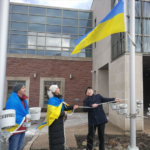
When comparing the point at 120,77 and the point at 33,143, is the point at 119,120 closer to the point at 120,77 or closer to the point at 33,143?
the point at 120,77

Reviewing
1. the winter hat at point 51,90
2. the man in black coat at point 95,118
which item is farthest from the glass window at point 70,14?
the winter hat at point 51,90

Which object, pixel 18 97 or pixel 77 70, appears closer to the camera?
pixel 18 97

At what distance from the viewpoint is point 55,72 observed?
1087 cm

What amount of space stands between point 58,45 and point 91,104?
28.7 feet

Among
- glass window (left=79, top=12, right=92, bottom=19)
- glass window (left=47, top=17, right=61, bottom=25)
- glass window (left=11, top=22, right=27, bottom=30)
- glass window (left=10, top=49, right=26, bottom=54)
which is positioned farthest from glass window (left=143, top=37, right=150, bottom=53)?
glass window (left=11, top=22, right=27, bottom=30)

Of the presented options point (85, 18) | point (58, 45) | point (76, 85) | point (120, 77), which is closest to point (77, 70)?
point (76, 85)

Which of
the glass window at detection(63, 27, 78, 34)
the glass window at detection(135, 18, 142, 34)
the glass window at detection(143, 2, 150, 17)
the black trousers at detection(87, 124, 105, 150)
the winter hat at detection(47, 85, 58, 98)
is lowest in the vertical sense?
the black trousers at detection(87, 124, 105, 150)

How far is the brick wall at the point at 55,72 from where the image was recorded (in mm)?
10492

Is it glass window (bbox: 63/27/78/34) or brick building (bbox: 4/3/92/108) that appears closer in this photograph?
brick building (bbox: 4/3/92/108)

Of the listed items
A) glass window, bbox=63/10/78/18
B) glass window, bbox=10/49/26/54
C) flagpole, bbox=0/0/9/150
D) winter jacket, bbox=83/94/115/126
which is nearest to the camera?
flagpole, bbox=0/0/9/150

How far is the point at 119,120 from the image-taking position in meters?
5.58

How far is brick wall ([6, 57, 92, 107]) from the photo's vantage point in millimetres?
10492

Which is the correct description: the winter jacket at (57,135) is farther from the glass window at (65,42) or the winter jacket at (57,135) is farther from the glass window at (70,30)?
the glass window at (70,30)

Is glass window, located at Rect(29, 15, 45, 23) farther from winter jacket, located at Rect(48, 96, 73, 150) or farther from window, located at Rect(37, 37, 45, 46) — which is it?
winter jacket, located at Rect(48, 96, 73, 150)
